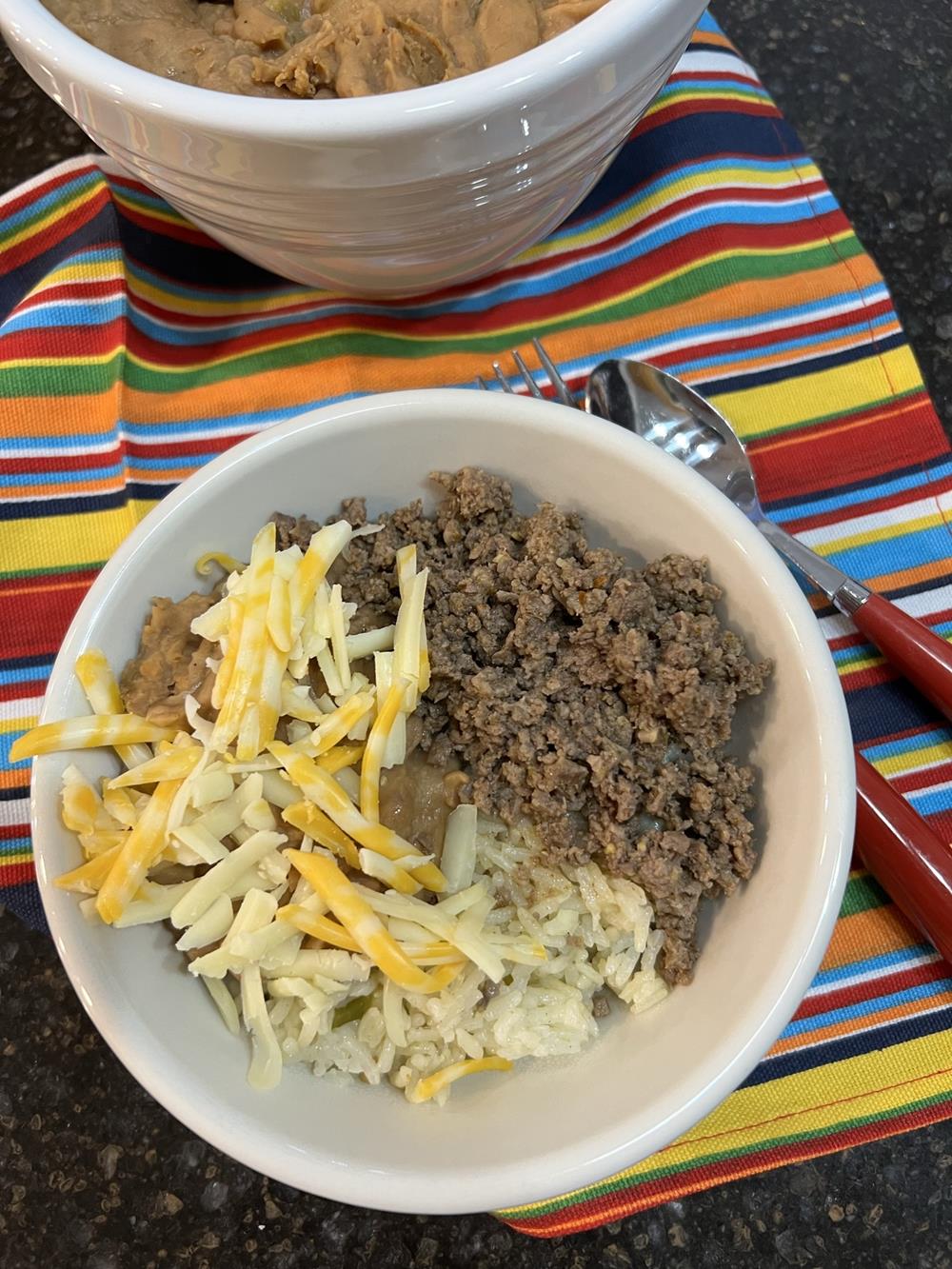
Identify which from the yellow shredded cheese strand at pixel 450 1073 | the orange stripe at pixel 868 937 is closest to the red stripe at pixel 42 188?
the yellow shredded cheese strand at pixel 450 1073

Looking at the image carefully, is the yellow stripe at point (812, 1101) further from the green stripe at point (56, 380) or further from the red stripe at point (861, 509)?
the green stripe at point (56, 380)

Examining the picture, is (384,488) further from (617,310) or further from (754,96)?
(754,96)

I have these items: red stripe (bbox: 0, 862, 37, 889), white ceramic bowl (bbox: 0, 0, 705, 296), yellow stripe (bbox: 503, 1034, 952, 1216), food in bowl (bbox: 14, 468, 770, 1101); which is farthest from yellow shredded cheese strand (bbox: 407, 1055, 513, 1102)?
white ceramic bowl (bbox: 0, 0, 705, 296)

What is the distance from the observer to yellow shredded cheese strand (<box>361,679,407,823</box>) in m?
0.86

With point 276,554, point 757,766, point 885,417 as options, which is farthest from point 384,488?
point 885,417

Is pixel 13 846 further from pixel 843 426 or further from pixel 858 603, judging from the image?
pixel 843 426

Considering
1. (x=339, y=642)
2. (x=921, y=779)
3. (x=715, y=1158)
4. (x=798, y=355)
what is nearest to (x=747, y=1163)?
(x=715, y=1158)

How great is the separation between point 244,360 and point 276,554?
42 cm

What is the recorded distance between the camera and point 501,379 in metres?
1.20

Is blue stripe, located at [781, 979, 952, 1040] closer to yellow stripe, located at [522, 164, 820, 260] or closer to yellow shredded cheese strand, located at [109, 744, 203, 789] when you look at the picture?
yellow shredded cheese strand, located at [109, 744, 203, 789]

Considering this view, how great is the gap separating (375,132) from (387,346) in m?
0.50

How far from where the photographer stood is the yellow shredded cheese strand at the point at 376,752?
2.84 ft

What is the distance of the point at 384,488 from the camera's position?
1.04 meters

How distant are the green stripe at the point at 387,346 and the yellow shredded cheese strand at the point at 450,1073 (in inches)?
30.4
